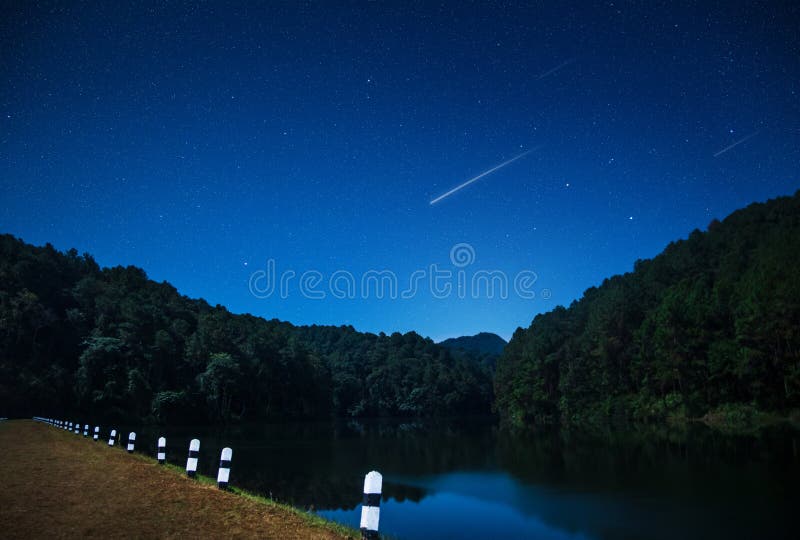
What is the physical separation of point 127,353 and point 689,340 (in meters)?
64.0

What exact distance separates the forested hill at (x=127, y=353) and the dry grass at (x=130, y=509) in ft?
179

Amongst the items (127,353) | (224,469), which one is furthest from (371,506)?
(127,353)

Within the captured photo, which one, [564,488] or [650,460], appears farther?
[650,460]

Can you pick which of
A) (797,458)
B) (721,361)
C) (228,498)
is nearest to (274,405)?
(721,361)

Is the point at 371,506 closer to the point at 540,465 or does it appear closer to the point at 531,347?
the point at 540,465

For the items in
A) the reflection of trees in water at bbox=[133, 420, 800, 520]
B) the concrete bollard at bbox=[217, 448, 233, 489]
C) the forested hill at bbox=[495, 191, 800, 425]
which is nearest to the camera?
the concrete bollard at bbox=[217, 448, 233, 489]

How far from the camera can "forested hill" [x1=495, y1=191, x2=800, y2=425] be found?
48.8 m

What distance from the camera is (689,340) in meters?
58.2

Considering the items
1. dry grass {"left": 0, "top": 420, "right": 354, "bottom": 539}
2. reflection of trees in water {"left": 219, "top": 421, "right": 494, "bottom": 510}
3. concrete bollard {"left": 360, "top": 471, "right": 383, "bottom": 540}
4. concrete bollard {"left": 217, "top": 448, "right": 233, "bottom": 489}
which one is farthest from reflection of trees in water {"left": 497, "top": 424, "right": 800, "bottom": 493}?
concrete bollard {"left": 360, "top": 471, "right": 383, "bottom": 540}

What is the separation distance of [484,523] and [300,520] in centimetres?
829

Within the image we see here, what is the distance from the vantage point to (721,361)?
5388cm

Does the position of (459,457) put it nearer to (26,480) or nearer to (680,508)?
(680,508)

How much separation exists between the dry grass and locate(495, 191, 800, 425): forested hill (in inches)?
2010

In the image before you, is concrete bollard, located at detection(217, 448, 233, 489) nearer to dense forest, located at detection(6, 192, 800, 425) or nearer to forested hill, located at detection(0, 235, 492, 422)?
dense forest, located at detection(6, 192, 800, 425)
